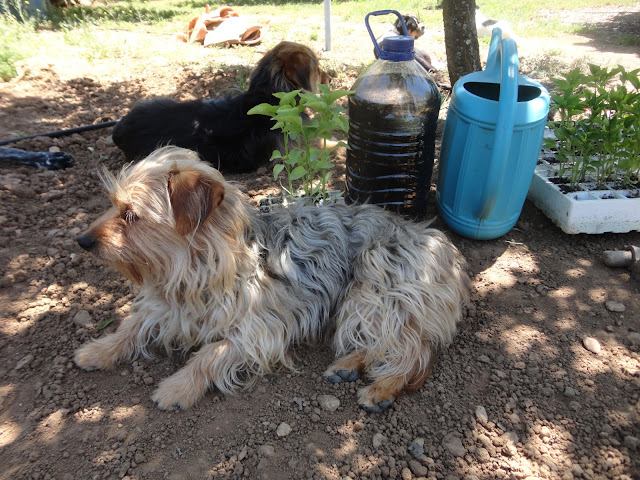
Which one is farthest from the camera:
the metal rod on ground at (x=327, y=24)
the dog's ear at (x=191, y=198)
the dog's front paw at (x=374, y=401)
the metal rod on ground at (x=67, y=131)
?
the metal rod on ground at (x=327, y=24)

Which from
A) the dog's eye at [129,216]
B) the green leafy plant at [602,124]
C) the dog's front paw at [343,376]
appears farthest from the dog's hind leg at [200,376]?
the green leafy plant at [602,124]

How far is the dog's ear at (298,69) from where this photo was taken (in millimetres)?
5383

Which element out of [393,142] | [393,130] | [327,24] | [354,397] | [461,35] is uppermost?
[461,35]

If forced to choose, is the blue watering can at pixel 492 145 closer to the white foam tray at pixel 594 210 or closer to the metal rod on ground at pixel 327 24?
the white foam tray at pixel 594 210

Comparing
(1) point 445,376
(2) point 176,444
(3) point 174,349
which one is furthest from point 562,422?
(3) point 174,349

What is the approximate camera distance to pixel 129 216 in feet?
8.75

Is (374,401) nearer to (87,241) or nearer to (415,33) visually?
(87,241)

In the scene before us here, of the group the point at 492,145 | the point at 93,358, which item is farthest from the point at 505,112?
the point at 93,358

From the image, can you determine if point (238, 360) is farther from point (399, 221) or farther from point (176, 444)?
point (399, 221)

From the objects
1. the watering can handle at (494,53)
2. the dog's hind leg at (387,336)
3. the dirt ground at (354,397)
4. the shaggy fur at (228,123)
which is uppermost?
the watering can handle at (494,53)

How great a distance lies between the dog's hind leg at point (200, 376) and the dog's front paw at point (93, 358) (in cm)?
48

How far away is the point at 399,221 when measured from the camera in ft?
11.5

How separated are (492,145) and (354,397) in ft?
7.08

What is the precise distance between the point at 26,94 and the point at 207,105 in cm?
355
